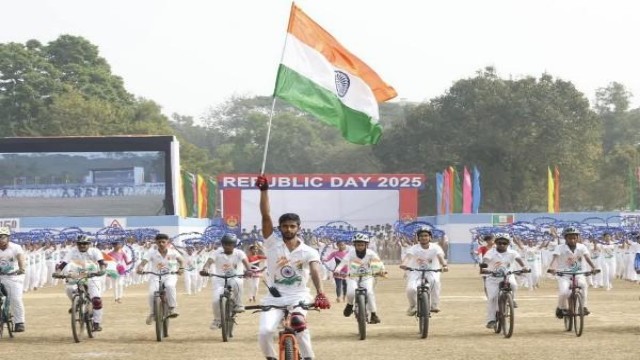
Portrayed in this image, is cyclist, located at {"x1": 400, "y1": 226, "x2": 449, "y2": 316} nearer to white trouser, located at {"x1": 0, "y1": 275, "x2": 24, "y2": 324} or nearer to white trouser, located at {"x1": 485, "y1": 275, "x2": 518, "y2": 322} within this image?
white trouser, located at {"x1": 485, "y1": 275, "x2": 518, "y2": 322}

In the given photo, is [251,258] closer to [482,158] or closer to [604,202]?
[482,158]

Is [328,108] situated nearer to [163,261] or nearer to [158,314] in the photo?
[158,314]

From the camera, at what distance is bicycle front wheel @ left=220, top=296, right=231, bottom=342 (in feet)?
67.4

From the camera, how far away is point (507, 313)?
67.8 ft

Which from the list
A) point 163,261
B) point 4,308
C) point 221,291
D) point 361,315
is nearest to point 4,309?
point 4,308

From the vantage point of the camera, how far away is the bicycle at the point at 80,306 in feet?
66.8

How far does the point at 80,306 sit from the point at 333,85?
6.46m

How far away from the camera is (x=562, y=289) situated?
843 inches

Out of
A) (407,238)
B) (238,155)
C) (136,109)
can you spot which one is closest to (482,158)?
(136,109)

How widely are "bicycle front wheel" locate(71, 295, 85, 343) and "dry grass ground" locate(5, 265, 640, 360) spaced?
21 centimetres

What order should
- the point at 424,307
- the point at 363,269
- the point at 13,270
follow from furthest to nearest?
the point at 363,269, the point at 13,270, the point at 424,307

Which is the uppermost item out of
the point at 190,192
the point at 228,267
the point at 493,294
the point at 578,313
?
the point at 190,192

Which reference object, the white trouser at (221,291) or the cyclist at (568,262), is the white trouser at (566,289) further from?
the white trouser at (221,291)

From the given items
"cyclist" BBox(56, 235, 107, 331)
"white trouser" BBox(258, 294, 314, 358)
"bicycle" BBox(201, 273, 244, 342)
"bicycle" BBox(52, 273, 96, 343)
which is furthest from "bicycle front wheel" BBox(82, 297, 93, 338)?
"white trouser" BBox(258, 294, 314, 358)
